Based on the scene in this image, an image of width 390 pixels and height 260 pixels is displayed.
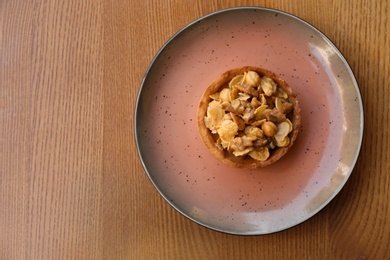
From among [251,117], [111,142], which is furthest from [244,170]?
[111,142]

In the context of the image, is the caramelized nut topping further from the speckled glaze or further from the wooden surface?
the wooden surface

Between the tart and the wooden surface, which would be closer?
the tart

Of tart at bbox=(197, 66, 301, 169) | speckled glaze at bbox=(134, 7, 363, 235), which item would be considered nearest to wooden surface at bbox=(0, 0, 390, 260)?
speckled glaze at bbox=(134, 7, 363, 235)

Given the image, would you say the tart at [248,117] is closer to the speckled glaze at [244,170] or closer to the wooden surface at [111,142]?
the speckled glaze at [244,170]

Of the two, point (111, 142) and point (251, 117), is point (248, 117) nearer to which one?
point (251, 117)

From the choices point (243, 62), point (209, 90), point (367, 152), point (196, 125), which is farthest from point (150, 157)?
point (367, 152)

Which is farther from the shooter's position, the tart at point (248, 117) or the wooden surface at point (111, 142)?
the wooden surface at point (111, 142)

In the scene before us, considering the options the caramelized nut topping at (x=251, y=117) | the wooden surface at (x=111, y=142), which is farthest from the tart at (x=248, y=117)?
the wooden surface at (x=111, y=142)
